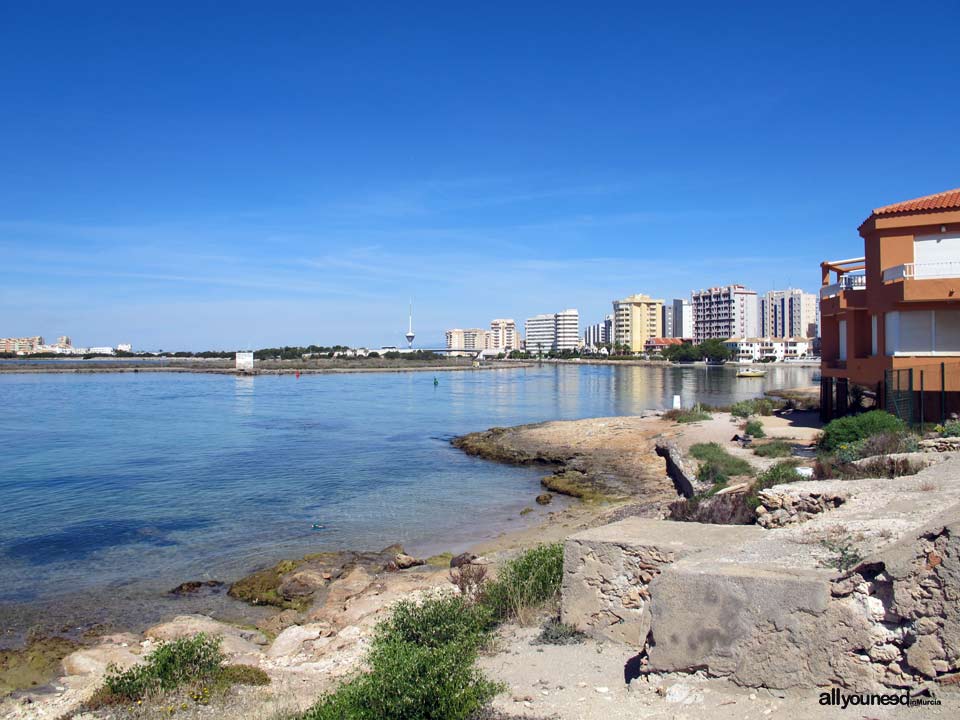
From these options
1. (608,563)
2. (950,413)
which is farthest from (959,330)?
(608,563)

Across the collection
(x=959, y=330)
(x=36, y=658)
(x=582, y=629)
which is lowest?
(x=36, y=658)

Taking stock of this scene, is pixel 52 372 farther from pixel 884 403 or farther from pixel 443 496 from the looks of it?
pixel 884 403

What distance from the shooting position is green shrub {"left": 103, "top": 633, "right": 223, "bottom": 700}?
7.18 meters

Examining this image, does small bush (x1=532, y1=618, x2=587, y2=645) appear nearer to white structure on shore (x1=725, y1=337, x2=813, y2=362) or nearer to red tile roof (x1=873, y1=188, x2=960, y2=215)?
red tile roof (x1=873, y1=188, x2=960, y2=215)

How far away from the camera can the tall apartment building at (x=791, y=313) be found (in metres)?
192

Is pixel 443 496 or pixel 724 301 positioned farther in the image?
pixel 724 301

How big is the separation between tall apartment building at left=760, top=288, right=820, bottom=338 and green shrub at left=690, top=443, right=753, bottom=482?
183516 millimetres

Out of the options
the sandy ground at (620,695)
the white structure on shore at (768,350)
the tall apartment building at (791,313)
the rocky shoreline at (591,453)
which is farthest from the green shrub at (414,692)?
the tall apartment building at (791,313)

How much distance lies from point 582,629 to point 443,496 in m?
15.0

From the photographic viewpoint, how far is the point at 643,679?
5465mm

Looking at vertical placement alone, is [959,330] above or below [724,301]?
below

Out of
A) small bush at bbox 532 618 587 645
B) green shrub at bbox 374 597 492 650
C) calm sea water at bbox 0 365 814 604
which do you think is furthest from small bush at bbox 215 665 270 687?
calm sea water at bbox 0 365 814 604

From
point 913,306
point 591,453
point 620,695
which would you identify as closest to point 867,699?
point 620,695

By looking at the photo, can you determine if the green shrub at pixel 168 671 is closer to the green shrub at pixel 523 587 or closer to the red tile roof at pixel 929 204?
the green shrub at pixel 523 587
